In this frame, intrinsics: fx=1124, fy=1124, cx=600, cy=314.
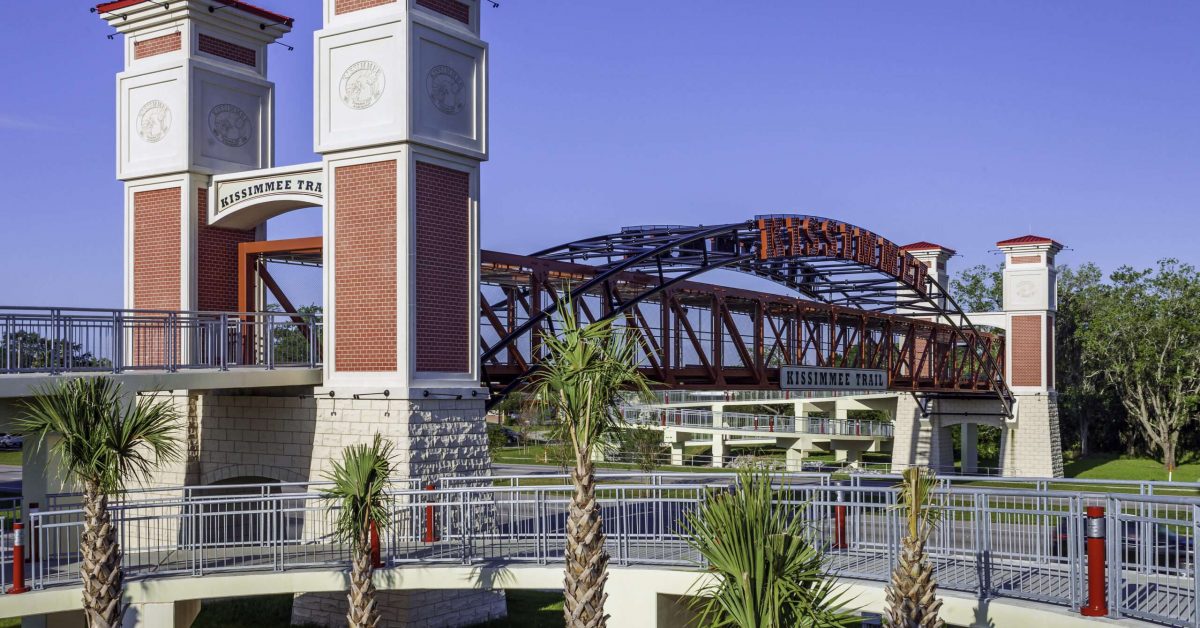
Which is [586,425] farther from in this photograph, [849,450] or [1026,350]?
[849,450]

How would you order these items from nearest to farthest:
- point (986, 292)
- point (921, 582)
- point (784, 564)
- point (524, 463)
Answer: point (784, 564) → point (921, 582) → point (524, 463) → point (986, 292)

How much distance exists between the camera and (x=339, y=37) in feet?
69.8

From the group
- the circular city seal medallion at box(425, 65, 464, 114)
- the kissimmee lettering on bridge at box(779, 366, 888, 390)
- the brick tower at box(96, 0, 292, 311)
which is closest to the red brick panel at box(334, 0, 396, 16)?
the circular city seal medallion at box(425, 65, 464, 114)

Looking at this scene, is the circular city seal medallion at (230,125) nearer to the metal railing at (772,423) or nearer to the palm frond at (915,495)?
the palm frond at (915,495)

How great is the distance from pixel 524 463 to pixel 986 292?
38806 mm

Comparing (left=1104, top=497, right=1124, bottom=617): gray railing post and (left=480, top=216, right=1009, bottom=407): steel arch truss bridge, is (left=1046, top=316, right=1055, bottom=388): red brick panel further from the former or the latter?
(left=1104, top=497, right=1124, bottom=617): gray railing post

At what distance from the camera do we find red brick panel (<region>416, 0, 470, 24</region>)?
68.8ft

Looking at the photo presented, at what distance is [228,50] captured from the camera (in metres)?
25.0

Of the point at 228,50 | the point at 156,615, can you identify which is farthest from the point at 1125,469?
the point at 156,615

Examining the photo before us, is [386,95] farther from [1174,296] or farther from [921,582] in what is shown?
[1174,296]

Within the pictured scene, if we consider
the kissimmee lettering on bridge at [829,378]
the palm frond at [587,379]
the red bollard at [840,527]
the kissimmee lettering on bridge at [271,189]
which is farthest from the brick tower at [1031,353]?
the palm frond at [587,379]

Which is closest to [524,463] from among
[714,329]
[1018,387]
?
[1018,387]

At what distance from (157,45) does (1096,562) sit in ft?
70.5

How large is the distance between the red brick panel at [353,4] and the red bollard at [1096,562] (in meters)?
15.0
